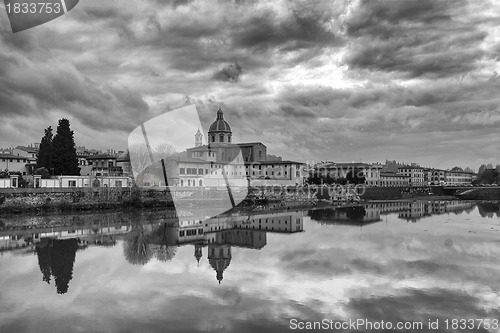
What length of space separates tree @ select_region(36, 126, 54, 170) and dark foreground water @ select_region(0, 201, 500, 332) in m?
21.2

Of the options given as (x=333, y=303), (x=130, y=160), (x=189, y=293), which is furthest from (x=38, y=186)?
(x=333, y=303)

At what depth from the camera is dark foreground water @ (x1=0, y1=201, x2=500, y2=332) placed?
40.1 ft

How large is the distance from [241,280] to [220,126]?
2922 inches

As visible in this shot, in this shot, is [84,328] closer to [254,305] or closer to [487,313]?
[254,305]

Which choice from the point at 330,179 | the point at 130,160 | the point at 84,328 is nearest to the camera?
the point at 84,328

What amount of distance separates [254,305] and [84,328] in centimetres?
499

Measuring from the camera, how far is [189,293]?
15094 mm

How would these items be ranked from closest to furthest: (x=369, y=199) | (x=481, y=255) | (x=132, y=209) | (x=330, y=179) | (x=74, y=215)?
(x=481, y=255)
(x=74, y=215)
(x=132, y=209)
(x=369, y=199)
(x=330, y=179)

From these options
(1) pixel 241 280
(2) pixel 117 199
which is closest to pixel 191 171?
(2) pixel 117 199

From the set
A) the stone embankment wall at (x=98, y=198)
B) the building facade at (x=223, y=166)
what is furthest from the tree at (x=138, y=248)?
the building facade at (x=223, y=166)

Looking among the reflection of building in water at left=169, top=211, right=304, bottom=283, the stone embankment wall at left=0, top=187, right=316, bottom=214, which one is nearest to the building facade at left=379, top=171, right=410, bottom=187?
the stone embankment wall at left=0, top=187, right=316, bottom=214

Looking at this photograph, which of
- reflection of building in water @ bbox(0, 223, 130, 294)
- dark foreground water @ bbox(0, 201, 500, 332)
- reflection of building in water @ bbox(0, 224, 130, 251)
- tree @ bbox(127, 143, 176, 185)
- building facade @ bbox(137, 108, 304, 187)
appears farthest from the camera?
building facade @ bbox(137, 108, 304, 187)

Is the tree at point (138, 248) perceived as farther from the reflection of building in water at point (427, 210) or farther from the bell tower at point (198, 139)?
the bell tower at point (198, 139)

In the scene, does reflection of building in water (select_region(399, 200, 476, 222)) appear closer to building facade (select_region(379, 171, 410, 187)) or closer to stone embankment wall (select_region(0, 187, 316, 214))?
stone embankment wall (select_region(0, 187, 316, 214))
